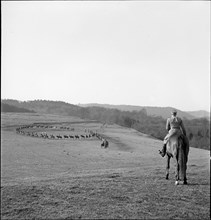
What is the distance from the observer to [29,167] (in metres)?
20.9

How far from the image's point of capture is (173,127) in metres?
7.66

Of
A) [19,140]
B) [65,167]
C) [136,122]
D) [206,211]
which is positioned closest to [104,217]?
[206,211]

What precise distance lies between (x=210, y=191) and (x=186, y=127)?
392 cm

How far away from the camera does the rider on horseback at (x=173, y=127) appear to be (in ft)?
22.9

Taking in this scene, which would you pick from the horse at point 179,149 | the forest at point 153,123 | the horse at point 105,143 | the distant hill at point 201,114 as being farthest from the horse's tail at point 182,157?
the horse at point 105,143

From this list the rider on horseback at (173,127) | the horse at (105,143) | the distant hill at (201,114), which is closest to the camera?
the distant hill at (201,114)

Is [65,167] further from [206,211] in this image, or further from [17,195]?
[206,211]

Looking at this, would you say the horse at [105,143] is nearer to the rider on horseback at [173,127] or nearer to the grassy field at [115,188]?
the grassy field at [115,188]

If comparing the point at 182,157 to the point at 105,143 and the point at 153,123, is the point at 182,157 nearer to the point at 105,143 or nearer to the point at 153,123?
the point at 153,123

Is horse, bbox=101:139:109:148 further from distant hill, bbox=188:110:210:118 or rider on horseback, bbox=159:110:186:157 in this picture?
distant hill, bbox=188:110:210:118

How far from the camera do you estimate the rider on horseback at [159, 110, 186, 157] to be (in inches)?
275

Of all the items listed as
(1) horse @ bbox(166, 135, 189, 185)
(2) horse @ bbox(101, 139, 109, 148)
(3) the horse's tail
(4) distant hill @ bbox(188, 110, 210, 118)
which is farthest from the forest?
(2) horse @ bbox(101, 139, 109, 148)

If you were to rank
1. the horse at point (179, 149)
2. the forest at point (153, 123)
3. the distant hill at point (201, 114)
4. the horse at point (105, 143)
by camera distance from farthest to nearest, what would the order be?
the horse at point (179, 149) < the horse at point (105, 143) < the forest at point (153, 123) < the distant hill at point (201, 114)

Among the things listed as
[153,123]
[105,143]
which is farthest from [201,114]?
[105,143]
